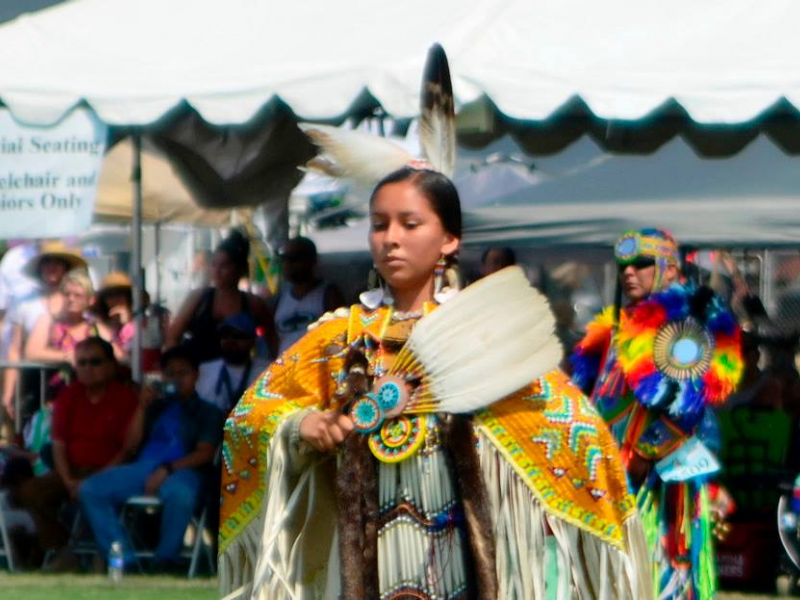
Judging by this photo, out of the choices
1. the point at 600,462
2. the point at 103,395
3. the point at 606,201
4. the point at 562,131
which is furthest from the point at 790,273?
the point at 600,462

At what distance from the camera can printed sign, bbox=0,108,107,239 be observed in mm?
7367

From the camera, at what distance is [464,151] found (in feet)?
31.1

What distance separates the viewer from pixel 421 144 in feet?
12.0

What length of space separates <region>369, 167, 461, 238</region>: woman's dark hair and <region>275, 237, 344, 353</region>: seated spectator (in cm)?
462

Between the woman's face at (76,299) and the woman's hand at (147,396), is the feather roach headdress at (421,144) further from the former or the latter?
the woman's face at (76,299)

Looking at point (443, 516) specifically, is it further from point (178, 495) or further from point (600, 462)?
point (178, 495)

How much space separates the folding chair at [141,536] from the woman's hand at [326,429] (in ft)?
14.3

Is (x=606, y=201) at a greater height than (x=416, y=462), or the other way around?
(x=606, y=201)

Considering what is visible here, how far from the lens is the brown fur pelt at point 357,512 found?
333 cm

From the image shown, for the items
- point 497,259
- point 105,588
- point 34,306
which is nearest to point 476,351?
point 105,588

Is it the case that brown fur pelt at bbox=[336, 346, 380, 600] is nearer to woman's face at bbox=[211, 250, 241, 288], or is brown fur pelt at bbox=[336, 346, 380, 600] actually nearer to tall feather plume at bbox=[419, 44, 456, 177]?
tall feather plume at bbox=[419, 44, 456, 177]

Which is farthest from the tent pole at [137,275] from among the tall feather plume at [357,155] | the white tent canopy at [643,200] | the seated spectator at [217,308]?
the tall feather plume at [357,155]

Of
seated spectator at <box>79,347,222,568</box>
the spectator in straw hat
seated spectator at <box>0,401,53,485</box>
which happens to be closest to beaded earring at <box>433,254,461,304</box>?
seated spectator at <box>79,347,222,568</box>

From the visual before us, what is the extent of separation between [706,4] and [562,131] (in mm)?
936
